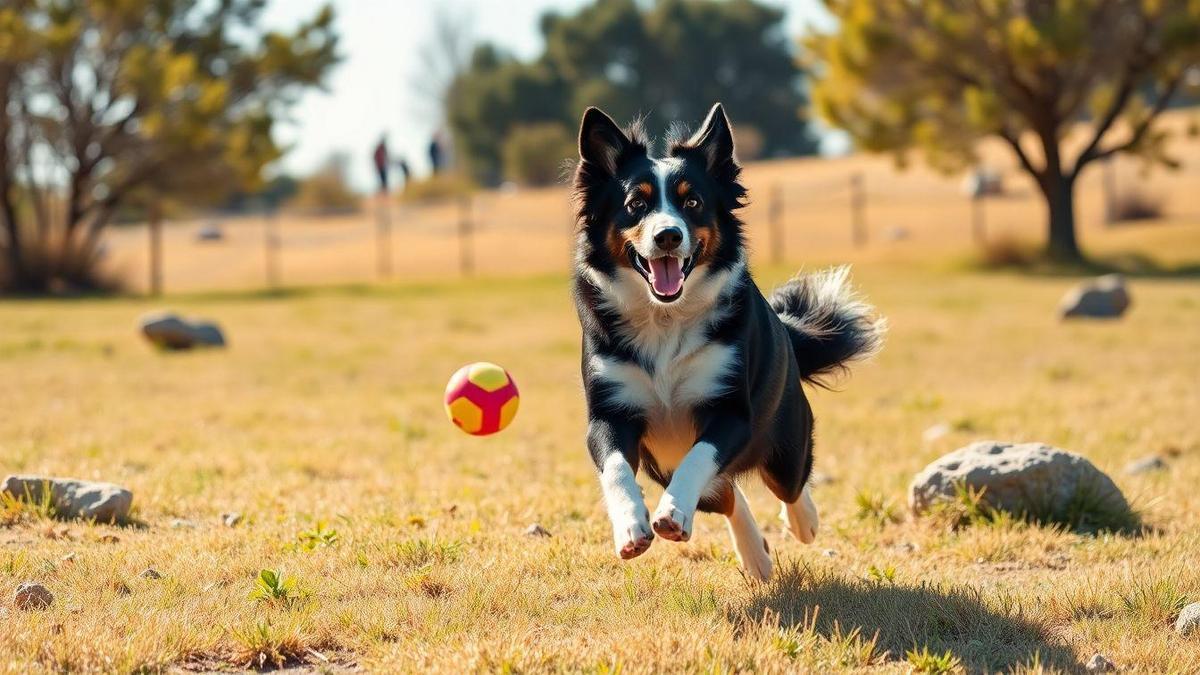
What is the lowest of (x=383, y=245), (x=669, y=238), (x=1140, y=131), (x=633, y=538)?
(x=633, y=538)

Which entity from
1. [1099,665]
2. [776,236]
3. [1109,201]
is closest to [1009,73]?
[776,236]

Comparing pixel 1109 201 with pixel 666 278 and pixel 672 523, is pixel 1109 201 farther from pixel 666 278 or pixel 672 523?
pixel 672 523

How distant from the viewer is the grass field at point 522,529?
4434 millimetres

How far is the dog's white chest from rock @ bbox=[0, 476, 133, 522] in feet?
8.41

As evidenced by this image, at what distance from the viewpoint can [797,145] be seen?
250 feet

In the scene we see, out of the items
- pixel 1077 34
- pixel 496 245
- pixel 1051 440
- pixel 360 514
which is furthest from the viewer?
pixel 496 245

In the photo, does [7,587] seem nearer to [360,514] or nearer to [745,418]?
[360,514]

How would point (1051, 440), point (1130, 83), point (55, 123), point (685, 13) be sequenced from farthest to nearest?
point (685, 13) < point (55, 123) < point (1130, 83) < point (1051, 440)

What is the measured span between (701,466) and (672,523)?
1.16 ft

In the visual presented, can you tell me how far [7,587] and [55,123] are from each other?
90.9 ft

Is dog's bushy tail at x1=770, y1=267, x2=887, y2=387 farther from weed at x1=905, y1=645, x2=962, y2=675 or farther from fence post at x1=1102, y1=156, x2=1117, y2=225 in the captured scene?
fence post at x1=1102, y1=156, x2=1117, y2=225

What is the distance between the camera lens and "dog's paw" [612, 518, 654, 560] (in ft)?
15.1

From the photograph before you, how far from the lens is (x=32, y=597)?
15.8ft

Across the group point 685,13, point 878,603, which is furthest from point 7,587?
point 685,13
